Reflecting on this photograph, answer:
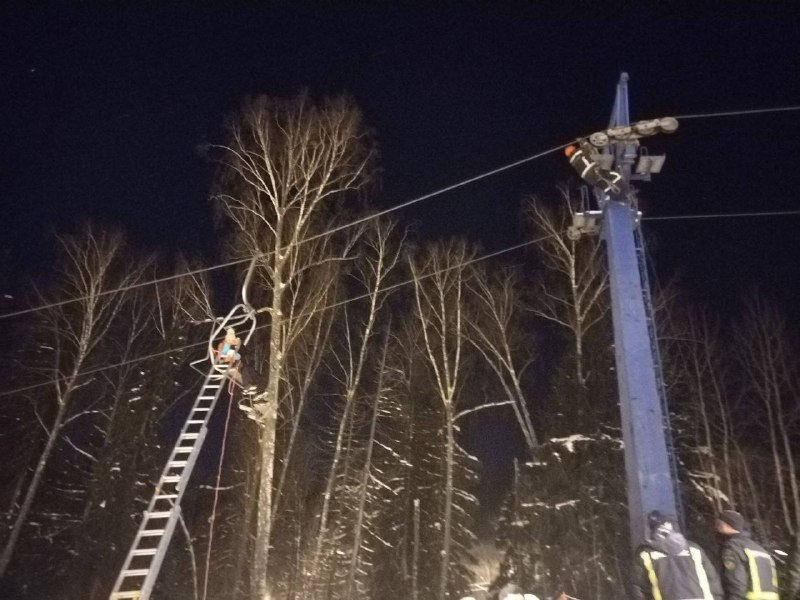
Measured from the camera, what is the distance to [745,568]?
15.6 ft

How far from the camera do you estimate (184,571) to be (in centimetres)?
2719

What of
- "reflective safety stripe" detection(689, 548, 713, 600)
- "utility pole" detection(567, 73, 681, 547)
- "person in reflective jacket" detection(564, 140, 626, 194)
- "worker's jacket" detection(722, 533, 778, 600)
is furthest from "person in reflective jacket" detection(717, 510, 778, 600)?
"person in reflective jacket" detection(564, 140, 626, 194)

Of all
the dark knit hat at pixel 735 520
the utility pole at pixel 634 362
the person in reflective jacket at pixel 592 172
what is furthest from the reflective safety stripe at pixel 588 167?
the dark knit hat at pixel 735 520

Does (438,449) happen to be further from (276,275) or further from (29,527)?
(29,527)

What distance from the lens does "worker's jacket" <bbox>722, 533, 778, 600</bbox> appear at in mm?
4711

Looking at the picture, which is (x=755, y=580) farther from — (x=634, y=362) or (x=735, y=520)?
(x=634, y=362)

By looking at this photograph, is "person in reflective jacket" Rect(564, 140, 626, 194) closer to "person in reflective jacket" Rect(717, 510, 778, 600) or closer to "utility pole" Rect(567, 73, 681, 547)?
"utility pole" Rect(567, 73, 681, 547)

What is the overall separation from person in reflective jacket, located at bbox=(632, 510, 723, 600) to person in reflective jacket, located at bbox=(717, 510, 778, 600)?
15.7 inches

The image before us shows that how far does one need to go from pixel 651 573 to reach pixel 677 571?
0.64 feet

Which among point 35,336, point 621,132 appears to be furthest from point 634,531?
point 35,336

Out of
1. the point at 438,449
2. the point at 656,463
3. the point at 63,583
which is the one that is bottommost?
the point at 63,583

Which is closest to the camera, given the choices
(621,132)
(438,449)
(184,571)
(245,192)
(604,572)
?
(621,132)

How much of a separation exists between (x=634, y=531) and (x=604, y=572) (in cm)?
998

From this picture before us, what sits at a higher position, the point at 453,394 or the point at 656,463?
the point at 453,394
